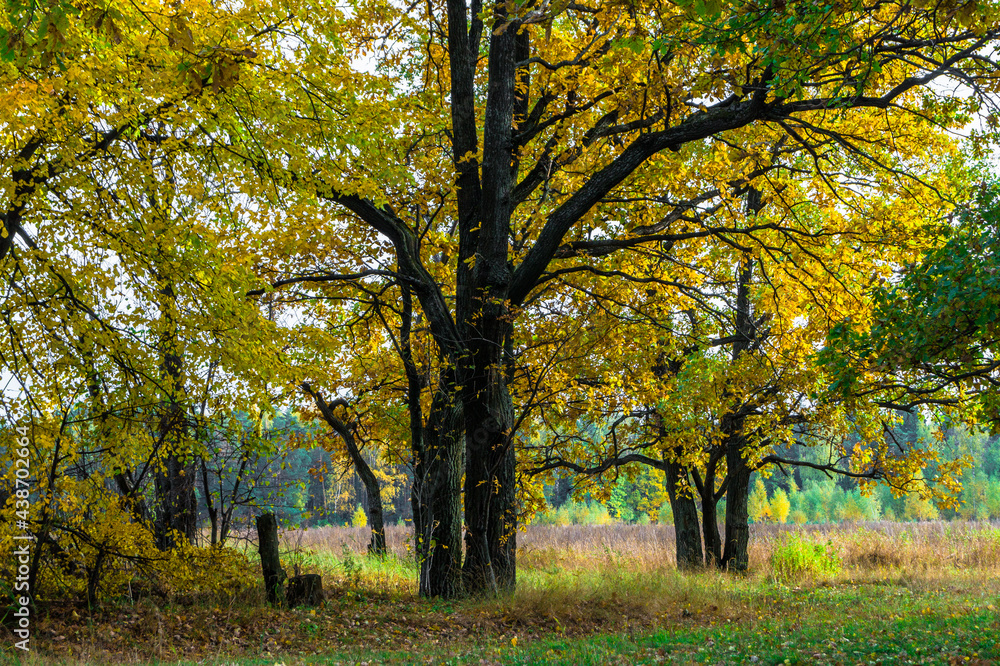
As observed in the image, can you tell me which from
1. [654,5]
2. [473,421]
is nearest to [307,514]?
[473,421]

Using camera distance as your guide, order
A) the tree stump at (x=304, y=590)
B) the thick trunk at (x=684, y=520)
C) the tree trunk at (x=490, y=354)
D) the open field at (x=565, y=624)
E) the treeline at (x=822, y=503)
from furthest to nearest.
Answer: the treeline at (x=822, y=503), the thick trunk at (x=684, y=520), the tree trunk at (x=490, y=354), the tree stump at (x=304, y=590), the open field at (x=565, y=624)

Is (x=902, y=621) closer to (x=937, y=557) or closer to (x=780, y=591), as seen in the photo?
(x=780, y=591)

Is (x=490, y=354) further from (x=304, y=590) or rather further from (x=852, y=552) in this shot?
(x=852, y=552)

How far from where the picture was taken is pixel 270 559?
8.86 meters

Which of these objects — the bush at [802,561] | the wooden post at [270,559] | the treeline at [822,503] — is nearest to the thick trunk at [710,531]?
the bush at [802,561]

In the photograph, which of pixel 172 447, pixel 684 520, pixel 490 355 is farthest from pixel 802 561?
pixel 172 447

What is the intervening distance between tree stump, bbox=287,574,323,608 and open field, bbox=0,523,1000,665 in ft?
0.88

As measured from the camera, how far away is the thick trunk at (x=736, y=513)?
47.1ft

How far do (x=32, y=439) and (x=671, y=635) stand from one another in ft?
22.7

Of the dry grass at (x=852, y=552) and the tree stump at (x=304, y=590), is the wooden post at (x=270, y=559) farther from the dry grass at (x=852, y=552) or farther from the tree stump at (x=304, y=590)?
the dry grass at (x=852, y=552)

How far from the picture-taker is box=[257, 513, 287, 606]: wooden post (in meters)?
8.77

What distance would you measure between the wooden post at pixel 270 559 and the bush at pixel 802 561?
1011cm

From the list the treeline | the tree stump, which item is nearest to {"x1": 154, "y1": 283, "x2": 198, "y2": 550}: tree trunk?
the tree stump

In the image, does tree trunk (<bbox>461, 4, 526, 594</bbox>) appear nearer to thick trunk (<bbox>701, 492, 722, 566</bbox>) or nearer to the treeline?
thick trunk (<bbox>701, 492, 722, 566</bbox>)
